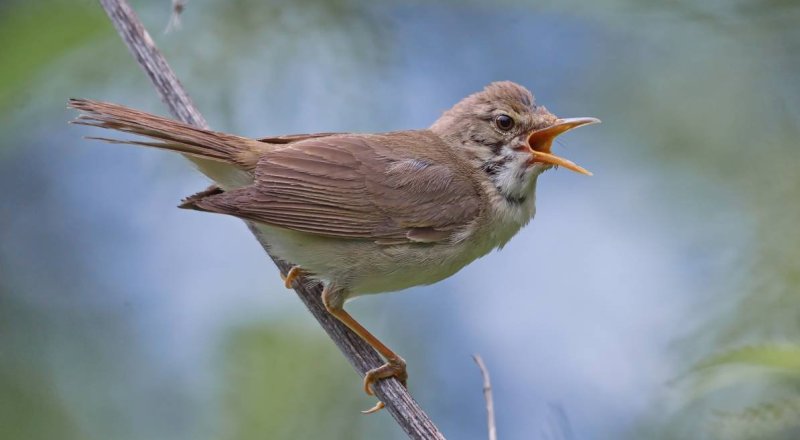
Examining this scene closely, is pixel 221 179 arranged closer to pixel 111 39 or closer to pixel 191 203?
pixel 191 203

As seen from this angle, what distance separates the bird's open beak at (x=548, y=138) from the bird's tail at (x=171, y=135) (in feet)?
3.30

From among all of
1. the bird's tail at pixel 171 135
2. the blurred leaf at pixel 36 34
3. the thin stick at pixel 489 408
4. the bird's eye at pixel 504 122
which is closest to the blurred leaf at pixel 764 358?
the thin stick at pixel 489 408

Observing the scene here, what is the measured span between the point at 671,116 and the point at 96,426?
9.89ft

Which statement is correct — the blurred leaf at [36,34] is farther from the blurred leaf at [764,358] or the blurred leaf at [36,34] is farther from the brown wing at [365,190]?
the blurred leaf at [764,358]

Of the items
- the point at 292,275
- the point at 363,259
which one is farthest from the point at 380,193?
the point at 292,275

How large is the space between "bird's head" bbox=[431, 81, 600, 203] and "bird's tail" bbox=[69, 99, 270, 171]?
0.81m

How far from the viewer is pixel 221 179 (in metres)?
3.44

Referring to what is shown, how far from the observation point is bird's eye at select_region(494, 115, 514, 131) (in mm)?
3557

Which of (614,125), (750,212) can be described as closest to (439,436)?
(750,212)

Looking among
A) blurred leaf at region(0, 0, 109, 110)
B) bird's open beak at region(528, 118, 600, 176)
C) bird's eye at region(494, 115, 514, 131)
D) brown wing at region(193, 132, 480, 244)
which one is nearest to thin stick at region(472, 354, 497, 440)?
brown wing at region(193, 132, 480, 244)

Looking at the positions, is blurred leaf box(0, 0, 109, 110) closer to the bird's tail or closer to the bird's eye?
the bird's tail

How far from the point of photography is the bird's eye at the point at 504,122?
3557 mm

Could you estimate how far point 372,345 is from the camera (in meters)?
3.28

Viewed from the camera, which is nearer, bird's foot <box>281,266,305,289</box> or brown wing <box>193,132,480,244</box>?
brown wing <box>193,132,480,244</box>
